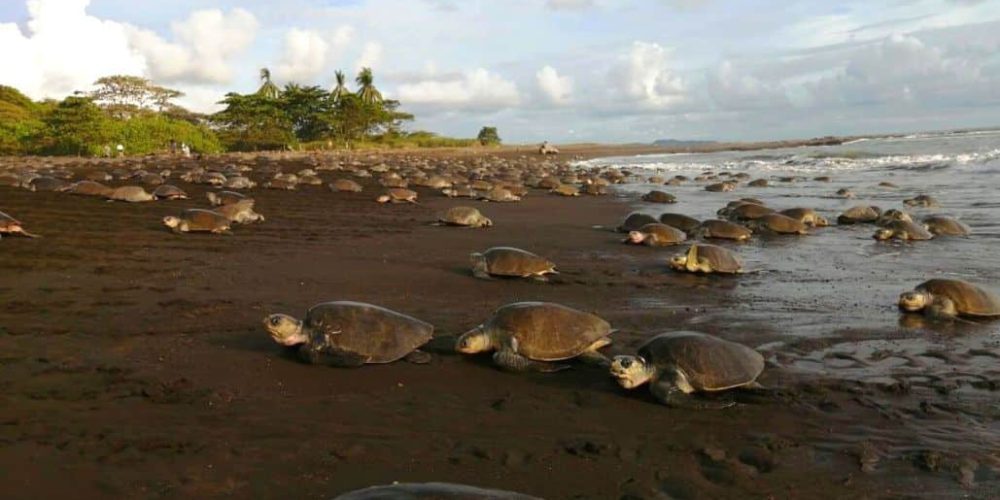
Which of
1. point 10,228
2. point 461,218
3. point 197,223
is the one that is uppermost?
point 10,228

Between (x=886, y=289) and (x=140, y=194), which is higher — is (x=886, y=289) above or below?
below

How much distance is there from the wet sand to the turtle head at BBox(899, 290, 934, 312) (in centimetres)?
72

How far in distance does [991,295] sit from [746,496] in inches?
224

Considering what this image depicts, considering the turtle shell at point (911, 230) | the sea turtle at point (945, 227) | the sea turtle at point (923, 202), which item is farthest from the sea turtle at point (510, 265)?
the sea turtle at point (923, 202)

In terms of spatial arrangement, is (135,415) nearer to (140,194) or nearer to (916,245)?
(916,245)

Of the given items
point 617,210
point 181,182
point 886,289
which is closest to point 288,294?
point 886,289

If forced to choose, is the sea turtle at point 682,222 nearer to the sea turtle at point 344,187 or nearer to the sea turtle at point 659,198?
the sea turtle at point 659,198

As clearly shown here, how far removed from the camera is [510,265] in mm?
9008

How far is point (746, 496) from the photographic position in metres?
3.73

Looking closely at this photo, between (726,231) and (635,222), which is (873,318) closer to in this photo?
(726,231)

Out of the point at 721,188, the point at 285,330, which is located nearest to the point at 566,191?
the point at 721,188

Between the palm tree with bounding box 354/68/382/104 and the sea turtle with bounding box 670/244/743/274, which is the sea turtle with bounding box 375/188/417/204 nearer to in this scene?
the sea turtle with bounding box 670/244/743/274

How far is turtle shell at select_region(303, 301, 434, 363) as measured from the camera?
5.70 meters

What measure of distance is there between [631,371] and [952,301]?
15.0 feet
